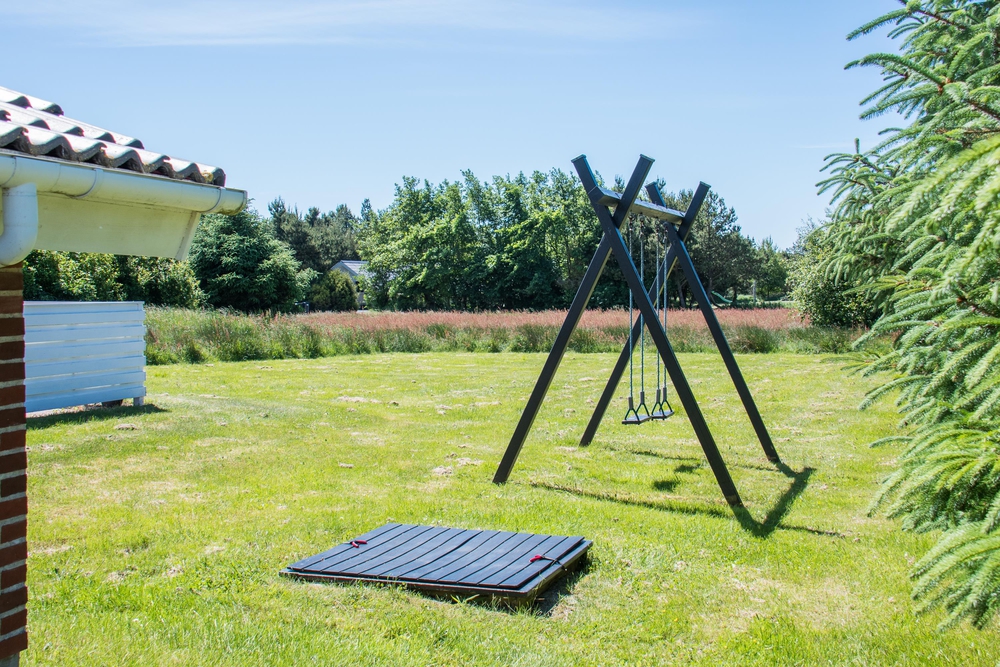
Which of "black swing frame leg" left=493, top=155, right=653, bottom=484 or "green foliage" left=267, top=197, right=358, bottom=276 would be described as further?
"green foliage" left=267, top=197, right=358, bottom=276

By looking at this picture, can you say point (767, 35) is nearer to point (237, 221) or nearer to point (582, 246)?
point (237, 221)

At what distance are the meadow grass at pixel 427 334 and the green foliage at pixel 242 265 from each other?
12.2 metres

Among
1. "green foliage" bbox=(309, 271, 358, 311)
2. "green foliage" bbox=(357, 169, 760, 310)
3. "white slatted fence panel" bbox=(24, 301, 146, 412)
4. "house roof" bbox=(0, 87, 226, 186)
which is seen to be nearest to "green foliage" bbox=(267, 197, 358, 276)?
"green foliage" bbox=(309, 271, 358, 311)

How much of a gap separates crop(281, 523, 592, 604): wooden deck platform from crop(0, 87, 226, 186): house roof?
222 centimetres

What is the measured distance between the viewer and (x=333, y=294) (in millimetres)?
42969

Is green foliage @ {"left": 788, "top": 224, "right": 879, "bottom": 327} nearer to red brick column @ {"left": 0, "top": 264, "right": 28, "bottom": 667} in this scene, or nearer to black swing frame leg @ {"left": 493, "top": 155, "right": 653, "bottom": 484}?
black swing frame leg @ {"left": 493, "top": 155, "right": 653, "bottom": 484}

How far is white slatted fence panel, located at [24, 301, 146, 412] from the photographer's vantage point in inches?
335

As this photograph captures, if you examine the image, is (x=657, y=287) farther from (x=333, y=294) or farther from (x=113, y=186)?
(x=333, y=294)

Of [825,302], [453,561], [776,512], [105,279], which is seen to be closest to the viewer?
[453,561]

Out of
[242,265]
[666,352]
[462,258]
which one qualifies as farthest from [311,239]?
[666,352]

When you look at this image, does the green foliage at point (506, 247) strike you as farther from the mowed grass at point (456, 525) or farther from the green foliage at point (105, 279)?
the mowed grass at point (456, 525)

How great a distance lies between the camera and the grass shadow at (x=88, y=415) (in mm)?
8297

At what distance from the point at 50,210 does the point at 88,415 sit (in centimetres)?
734

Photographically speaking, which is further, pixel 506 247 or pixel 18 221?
pixel 506 247
